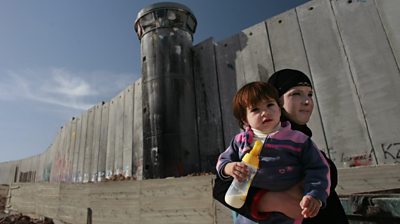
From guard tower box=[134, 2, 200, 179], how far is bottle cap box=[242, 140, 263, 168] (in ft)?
13.8

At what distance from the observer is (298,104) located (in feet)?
4.38

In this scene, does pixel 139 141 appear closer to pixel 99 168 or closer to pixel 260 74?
pixel 260 74

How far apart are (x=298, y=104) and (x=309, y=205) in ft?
1.71

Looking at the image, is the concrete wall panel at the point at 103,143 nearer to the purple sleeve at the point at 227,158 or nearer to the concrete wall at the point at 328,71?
the concrete wall at the point at 328,71

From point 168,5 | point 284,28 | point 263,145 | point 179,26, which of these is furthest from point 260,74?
point 263,145

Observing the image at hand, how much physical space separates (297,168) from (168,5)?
18.4ft

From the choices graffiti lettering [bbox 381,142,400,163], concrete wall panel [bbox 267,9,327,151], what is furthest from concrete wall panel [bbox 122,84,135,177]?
graffiti lettering [bbox 381,142,400,163]

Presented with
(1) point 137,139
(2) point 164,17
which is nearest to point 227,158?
(2) point 164,17

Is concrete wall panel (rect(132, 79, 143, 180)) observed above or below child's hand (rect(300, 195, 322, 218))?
above

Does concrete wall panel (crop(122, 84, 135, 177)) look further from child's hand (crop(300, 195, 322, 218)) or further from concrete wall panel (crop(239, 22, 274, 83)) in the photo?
child's hand (crop(300, 195, 322, 218))

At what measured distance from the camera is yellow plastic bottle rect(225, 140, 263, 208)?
45.4 inches

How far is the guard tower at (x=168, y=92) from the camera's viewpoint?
5.31 metres

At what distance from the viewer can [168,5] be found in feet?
19.6

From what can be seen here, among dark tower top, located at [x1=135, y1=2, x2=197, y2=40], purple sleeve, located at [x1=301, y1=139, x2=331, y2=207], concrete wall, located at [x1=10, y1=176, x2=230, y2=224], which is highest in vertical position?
dark tower top, located at [x1=135, y1=2, x2=197, y2=40]
